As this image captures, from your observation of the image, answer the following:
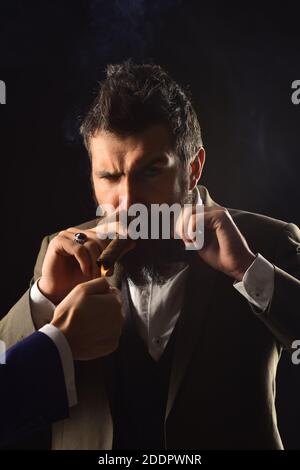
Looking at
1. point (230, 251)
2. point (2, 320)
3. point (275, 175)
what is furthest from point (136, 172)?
point (2, 320)

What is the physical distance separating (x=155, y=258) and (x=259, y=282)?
1.00 feet

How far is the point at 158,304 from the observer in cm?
147

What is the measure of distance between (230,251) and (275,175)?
1.09 ft

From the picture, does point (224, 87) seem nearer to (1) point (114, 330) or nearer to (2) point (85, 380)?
(1) point (114, 330)

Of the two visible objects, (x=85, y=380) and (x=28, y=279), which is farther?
(x=28, y=279)

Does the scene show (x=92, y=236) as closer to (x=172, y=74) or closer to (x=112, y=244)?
(x=112, y=244)

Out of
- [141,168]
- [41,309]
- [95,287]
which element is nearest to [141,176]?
[141,168]

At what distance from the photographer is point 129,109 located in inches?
54.7

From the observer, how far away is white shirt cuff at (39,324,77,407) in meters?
1.21

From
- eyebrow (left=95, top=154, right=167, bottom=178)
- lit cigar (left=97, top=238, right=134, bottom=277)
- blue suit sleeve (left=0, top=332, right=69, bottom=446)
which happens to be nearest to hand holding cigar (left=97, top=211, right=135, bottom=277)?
lit cigar (left=97, top=238, right=134, bottom=277)

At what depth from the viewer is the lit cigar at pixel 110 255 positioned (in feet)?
4.11

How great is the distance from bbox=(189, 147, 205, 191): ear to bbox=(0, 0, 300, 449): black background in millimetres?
20

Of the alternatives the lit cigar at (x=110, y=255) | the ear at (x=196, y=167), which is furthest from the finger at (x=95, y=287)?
the ear at (x=196, y=167)

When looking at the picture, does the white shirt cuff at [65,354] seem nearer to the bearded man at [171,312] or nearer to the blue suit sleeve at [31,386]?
the blue suit sleeve at [31,386]
